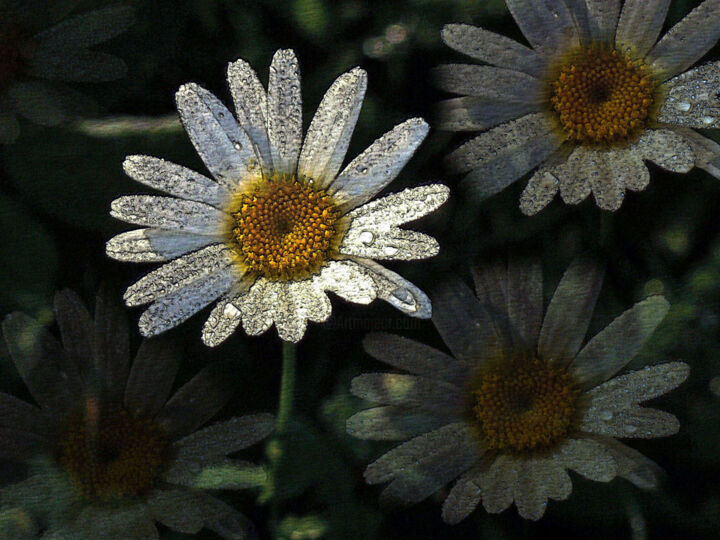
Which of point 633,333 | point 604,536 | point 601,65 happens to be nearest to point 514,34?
point 601,65

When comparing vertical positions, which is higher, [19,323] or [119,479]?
[19,323]

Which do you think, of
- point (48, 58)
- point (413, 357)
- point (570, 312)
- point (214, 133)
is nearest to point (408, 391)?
point (413, 357)

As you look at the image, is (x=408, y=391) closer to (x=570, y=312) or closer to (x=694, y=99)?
(x=570, y=312)

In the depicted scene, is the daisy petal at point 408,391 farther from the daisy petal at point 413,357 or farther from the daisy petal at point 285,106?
the daisy petal at point 285,106

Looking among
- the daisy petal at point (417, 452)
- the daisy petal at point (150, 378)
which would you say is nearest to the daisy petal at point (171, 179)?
the daisy petal at point (150, 378)

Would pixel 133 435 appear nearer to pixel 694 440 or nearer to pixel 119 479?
pixel 119 479

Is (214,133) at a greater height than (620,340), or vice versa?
(214,133)
